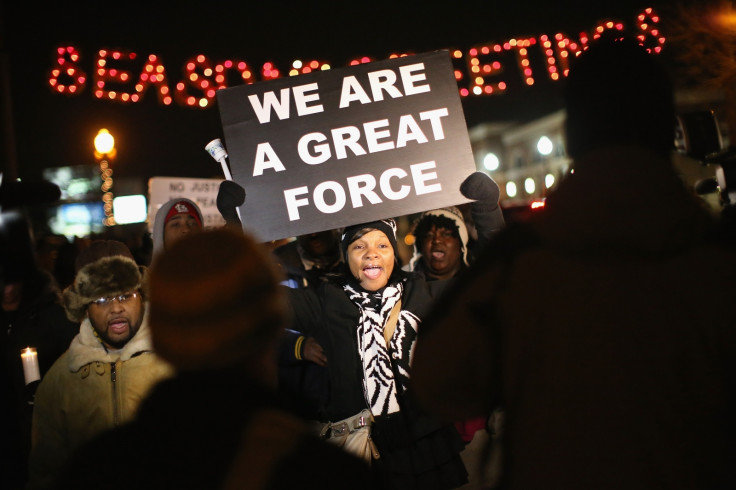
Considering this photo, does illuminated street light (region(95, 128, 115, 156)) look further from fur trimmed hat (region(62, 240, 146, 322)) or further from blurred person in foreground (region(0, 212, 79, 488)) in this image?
fur trimmed hat (region(62, 240, 146, 322))

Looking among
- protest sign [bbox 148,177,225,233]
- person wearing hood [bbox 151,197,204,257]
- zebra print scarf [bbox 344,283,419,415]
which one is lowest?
zebra print scarf [bbox 344,283,419,415]

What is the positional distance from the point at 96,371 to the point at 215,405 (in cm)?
224

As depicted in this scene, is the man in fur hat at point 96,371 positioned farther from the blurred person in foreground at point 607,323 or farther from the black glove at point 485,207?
the blurred person in foreground at point 607,323

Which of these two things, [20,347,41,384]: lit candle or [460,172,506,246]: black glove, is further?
[20,347,41,384]: lit candle

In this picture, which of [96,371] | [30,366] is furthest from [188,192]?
[96,371]

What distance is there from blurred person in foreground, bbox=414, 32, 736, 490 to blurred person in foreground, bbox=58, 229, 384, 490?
17.7 inches

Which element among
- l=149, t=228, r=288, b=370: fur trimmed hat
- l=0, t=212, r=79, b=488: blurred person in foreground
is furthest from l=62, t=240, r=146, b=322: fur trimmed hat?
l=149, t=228, r=288, b=370: fur trimmed hat

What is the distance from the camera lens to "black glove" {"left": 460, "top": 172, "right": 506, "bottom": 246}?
13.4ft

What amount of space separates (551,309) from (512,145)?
82.0m

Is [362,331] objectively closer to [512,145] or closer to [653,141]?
[653,141]

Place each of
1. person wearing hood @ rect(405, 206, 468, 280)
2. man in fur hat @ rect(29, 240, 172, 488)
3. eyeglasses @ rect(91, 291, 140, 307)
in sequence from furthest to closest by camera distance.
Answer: person wearing hood @ rect(405, 206, 468, 280)
eyeglasses @ rect(91, 291, 140, 307)
man in fur hat @ rect(29, 240, 172, 488)

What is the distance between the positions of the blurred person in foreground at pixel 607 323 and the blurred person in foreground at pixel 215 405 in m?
0.45

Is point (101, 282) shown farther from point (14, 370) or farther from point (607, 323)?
point (607, 323)

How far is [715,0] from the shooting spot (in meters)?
18.6
